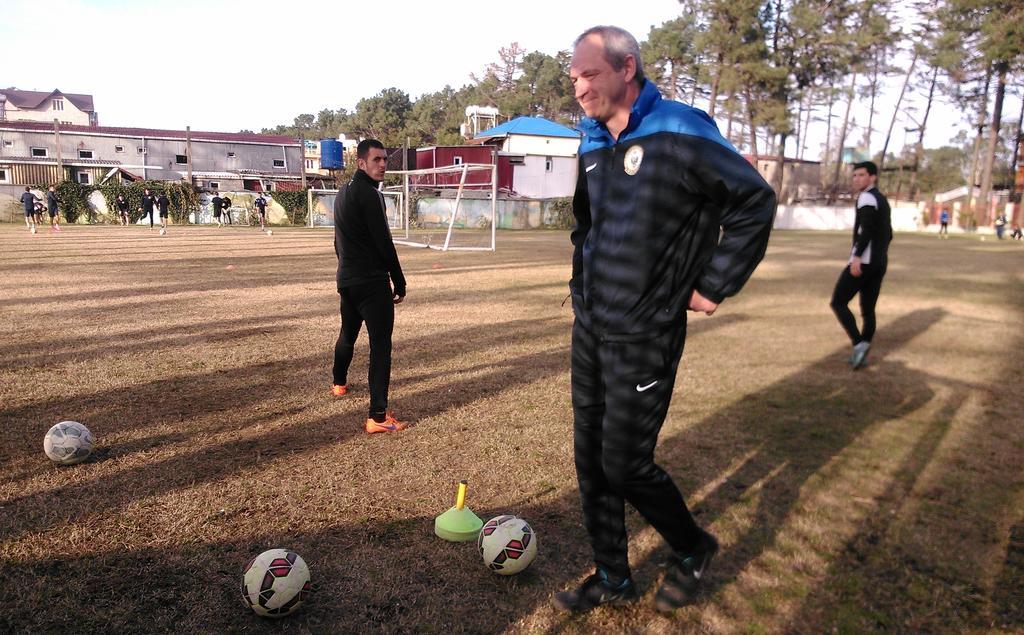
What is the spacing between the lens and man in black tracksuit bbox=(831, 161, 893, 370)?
287 inches

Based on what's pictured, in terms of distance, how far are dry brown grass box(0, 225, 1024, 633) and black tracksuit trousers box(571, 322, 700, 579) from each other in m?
0.40

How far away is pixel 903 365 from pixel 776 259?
1524 centimetres

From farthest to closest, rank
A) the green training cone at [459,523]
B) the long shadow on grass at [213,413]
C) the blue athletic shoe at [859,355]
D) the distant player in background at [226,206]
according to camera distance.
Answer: the distant player in background at [226,206], the blue athletic shoe at [859,355], the long shadow on grass at [213,413], the green training cone at [459,523]

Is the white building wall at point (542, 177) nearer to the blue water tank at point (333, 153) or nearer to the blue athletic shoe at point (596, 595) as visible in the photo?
the blue water tank at point (333, 153)

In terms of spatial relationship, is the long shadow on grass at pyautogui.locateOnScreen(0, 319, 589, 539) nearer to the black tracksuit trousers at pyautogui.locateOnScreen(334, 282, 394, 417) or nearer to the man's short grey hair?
the black tracksuit trousers at pyautogui.locateOnScreen(334, 282, 394, 417)

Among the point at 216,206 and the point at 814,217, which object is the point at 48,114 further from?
the point at 814,217

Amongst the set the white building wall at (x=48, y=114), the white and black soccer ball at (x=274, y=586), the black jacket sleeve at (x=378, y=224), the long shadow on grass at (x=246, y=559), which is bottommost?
the long shadow on grass at (x=246, y=559)

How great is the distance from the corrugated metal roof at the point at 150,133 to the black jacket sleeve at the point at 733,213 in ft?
195

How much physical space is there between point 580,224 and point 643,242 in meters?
0.57

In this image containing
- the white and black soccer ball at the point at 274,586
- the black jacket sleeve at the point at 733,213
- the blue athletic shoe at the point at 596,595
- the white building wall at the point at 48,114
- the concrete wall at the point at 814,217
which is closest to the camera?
the black jacket sleeve at the point at 733,213

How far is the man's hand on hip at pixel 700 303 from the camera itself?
249cm

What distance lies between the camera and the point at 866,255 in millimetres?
7332

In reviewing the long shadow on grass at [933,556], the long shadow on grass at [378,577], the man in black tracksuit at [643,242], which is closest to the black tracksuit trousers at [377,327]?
the long shadow on grass at [378,577]

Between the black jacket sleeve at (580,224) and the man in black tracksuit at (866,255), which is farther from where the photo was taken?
the man in black tracksuit at (866,255)
